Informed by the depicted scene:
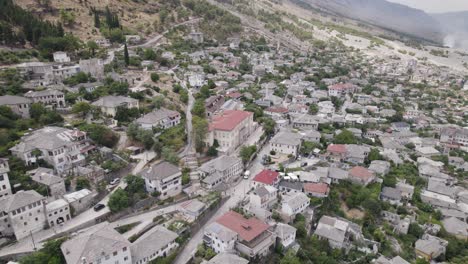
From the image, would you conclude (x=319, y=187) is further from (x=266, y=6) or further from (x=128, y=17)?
(x=266, y=6)

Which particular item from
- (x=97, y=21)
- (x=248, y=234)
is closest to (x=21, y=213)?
(x=248, y=234)

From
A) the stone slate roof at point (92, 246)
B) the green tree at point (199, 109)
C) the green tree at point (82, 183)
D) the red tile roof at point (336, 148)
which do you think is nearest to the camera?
the stone slate roof at point (92, 246)

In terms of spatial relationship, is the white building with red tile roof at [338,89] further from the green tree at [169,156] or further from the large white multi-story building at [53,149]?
the large white multi-story building at [53,149]

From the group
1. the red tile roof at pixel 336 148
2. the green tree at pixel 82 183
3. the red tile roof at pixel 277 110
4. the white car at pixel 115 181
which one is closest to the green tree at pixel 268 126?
the red tile roof at pixel 277 110

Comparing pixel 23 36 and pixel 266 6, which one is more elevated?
pixel 266 6

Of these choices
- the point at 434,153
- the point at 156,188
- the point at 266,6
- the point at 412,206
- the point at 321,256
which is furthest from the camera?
the point at 266,6

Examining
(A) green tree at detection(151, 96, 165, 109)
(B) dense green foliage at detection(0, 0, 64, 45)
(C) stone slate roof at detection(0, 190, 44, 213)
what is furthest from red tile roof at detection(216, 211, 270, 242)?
(B) dense green foliage at detection(0, 0, 64, 45)

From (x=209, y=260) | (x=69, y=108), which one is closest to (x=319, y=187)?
(x=209, y=260)
